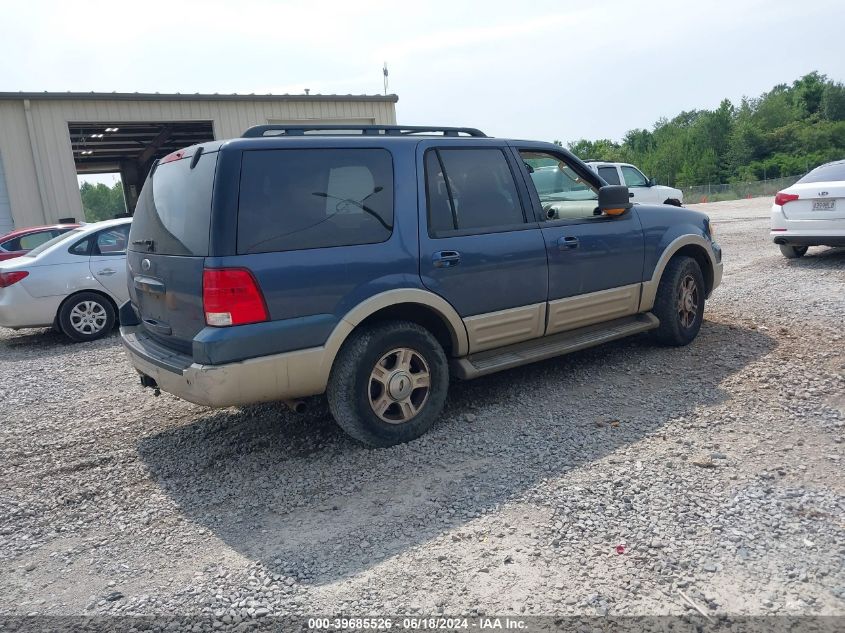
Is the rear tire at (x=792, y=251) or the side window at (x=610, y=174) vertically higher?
the side window at (x=610, y=174)

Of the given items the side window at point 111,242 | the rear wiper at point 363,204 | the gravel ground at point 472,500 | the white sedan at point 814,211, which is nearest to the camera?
the gravel ground at point 472,500

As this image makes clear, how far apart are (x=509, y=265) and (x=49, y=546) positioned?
10.9ft

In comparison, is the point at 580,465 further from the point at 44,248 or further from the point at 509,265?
the point at 44,248

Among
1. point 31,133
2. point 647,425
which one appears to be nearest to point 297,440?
point 647,425

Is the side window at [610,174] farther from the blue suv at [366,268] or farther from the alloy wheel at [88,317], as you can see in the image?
the alloy wheel at [88,317]

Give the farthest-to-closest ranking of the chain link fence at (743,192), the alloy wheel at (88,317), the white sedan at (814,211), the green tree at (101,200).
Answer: the green tree at (101,200)
the chain link fence at (743,192)
the white sedan at (814,211)
the alloy wheel at (88,317)

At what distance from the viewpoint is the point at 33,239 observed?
11102mm

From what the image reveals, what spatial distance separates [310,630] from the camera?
8.93 feet

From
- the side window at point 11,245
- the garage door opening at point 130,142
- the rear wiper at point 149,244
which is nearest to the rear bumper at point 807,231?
the rear wiper at point 149,244

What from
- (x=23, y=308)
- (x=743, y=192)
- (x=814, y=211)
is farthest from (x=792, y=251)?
(x=743, y=192)

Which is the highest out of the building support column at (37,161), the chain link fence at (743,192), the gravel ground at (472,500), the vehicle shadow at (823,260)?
the building support column at (37,161)

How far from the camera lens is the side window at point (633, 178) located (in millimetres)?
15094

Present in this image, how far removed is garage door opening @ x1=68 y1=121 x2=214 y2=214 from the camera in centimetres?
1917

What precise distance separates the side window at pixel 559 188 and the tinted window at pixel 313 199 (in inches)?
55.8
